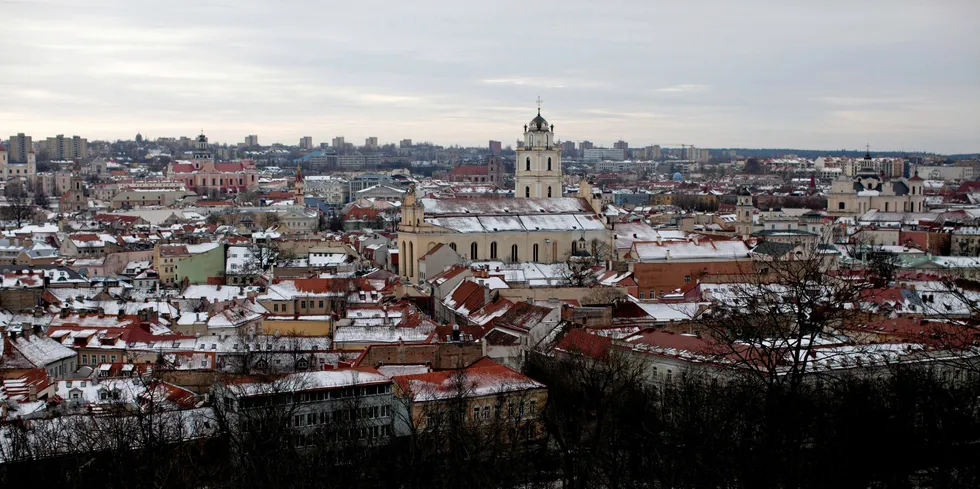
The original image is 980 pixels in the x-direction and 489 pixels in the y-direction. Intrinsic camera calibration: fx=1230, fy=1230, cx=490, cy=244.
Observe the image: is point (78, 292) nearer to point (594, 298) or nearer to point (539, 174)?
point (594, 298)

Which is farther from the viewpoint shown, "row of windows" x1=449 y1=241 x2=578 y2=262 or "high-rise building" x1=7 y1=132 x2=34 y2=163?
"high-rise building" x1=7 y1=132 x2=34 y2=163

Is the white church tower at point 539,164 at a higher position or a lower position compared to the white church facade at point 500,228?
higher

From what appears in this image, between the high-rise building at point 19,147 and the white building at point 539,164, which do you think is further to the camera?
the high-rise building at point 19,147

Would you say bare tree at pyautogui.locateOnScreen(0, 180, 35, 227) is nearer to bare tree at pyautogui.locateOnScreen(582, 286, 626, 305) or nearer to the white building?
the white building

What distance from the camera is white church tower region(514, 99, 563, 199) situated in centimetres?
5491

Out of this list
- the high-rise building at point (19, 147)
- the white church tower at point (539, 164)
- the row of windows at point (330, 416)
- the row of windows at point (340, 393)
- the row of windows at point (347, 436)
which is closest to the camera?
the row of windows at point (347, 436)

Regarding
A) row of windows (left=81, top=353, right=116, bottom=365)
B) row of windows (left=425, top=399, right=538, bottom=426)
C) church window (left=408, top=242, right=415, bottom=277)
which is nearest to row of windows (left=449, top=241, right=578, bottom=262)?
church window (left=408, top=242, right=415, bottom=277)

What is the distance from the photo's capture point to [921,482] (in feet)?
54.0

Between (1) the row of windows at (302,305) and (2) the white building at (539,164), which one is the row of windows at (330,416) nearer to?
(1) the row of windows at (302,305)

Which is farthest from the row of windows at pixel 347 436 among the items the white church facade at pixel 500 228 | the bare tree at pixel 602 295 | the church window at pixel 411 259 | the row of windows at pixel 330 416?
the church window at pixel 411 259

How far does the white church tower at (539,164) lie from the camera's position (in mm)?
54906

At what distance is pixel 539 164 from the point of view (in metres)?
55.3

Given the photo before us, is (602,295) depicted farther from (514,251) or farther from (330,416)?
(330,416)

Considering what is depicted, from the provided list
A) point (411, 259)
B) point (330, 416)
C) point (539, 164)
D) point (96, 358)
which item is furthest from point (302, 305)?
point (539, 164)
